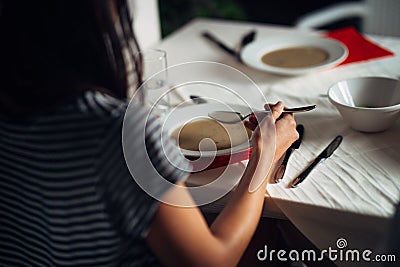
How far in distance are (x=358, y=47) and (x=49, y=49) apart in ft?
3.34

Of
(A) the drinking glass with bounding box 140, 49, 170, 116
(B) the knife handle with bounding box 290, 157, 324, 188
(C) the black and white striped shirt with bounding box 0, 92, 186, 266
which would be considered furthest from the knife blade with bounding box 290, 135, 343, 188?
(A) the drinking glass with bounding box 140, 49, 170, 116

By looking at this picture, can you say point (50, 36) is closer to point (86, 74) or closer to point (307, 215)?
point (86, 74)

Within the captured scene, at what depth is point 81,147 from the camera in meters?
0.67

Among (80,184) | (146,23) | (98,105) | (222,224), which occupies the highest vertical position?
(98,105)

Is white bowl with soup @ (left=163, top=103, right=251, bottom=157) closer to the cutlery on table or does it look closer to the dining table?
the dining table

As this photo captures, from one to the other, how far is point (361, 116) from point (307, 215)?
0.25 metres

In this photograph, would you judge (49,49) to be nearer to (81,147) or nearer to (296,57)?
(81,147)

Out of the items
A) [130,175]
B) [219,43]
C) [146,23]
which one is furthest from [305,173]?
[146,23]

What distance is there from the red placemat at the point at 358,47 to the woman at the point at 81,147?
0.81 meters

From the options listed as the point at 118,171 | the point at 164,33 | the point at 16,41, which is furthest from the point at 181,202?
the point at 164,33

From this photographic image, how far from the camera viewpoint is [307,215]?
84cm

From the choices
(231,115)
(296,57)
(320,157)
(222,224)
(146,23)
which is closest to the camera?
(222,224)

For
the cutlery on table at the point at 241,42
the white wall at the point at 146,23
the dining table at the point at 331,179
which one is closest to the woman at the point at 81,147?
the dining table at the point at 331,179

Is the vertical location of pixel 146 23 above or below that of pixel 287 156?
below
